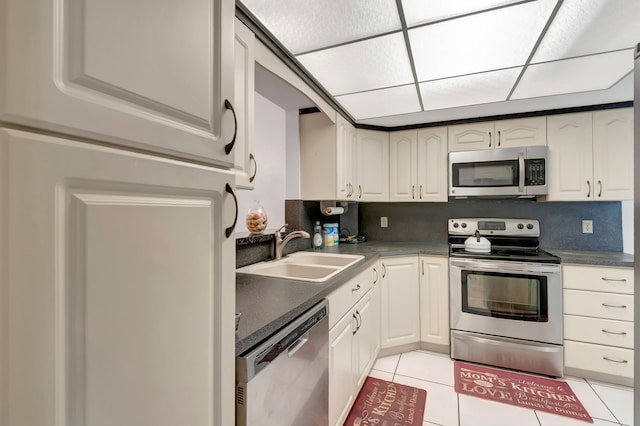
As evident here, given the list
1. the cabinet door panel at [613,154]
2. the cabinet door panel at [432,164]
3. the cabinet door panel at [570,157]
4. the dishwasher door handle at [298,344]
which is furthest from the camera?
the cabinet door panel at [432,164]

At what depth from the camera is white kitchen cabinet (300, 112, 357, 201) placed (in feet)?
8.27

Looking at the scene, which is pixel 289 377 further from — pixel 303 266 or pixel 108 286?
pixel 303 266

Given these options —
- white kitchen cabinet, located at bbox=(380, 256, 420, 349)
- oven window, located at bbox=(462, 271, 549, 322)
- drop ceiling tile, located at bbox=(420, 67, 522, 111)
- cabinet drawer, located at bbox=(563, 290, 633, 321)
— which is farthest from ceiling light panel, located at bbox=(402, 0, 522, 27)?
cabinet drawer, located at bbox=(563, 290, 633, 321)

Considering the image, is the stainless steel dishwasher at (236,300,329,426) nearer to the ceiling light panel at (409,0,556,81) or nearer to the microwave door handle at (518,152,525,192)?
the ceiling light panel at (409,0,556,81)

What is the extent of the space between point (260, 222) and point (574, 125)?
275cm

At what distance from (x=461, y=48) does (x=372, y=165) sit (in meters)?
1.49

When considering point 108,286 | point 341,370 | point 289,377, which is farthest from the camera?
point 341,370

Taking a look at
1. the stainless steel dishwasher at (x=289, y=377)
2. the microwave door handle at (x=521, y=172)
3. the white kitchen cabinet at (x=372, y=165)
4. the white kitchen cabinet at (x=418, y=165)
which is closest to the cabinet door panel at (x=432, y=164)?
the white kitchen cabinet at (x=418, y=165)

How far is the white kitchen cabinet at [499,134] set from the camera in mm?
2570

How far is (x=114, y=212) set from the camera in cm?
49

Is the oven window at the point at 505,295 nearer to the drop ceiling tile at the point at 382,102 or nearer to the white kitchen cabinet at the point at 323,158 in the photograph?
the white kitchen cabinet at the point at 323,158

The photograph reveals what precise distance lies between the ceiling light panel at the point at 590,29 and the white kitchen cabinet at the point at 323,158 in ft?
4.74

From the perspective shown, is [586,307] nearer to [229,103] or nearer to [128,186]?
[229,103]

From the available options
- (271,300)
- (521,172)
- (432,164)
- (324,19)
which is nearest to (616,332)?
(521,172)
